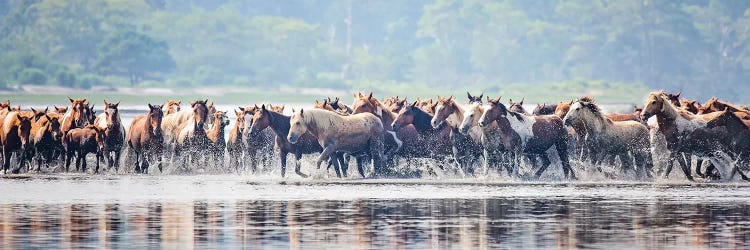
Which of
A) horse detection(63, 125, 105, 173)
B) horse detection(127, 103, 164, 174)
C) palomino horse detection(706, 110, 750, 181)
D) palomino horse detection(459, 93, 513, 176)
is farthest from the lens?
horse detection(127, 103, 164, 174)

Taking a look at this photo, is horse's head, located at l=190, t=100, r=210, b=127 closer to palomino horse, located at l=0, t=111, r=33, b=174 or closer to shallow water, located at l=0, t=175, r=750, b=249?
shallow water, located at l=0, t=175, r=750, b=249

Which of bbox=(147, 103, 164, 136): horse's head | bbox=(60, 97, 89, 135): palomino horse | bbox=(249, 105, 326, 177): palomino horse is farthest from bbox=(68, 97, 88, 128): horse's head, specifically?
bbox=(249, 105, 326, 177): palomino horse

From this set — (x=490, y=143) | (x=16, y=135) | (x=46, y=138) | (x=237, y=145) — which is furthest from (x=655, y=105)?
(x=16, y=135)

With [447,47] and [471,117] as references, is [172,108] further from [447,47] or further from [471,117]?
[447,47]

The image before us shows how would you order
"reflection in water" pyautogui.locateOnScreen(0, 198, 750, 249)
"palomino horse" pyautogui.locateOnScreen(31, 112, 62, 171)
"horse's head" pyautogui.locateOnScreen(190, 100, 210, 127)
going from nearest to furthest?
"reflection in water" pyautogui.locateOnScreen(0, 198, 750, 249), "palomino horse" pyautogui.locateOnScreen(31, 112, 62, 171), "horse's head" pyautogui.locateOnScreen(190, 100, 210, 127)

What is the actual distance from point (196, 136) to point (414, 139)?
12.0 feet

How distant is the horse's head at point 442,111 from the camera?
Result: 30.6m

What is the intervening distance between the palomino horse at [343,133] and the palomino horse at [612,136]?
304cm

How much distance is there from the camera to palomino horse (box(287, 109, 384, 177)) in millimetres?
30141

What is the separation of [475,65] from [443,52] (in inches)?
104

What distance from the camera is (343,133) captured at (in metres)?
30.3

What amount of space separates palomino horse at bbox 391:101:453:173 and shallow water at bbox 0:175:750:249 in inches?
79.6

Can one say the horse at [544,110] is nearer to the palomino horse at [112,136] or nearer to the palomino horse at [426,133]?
the palomino horse at [426,133]

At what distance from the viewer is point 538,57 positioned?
132 m
